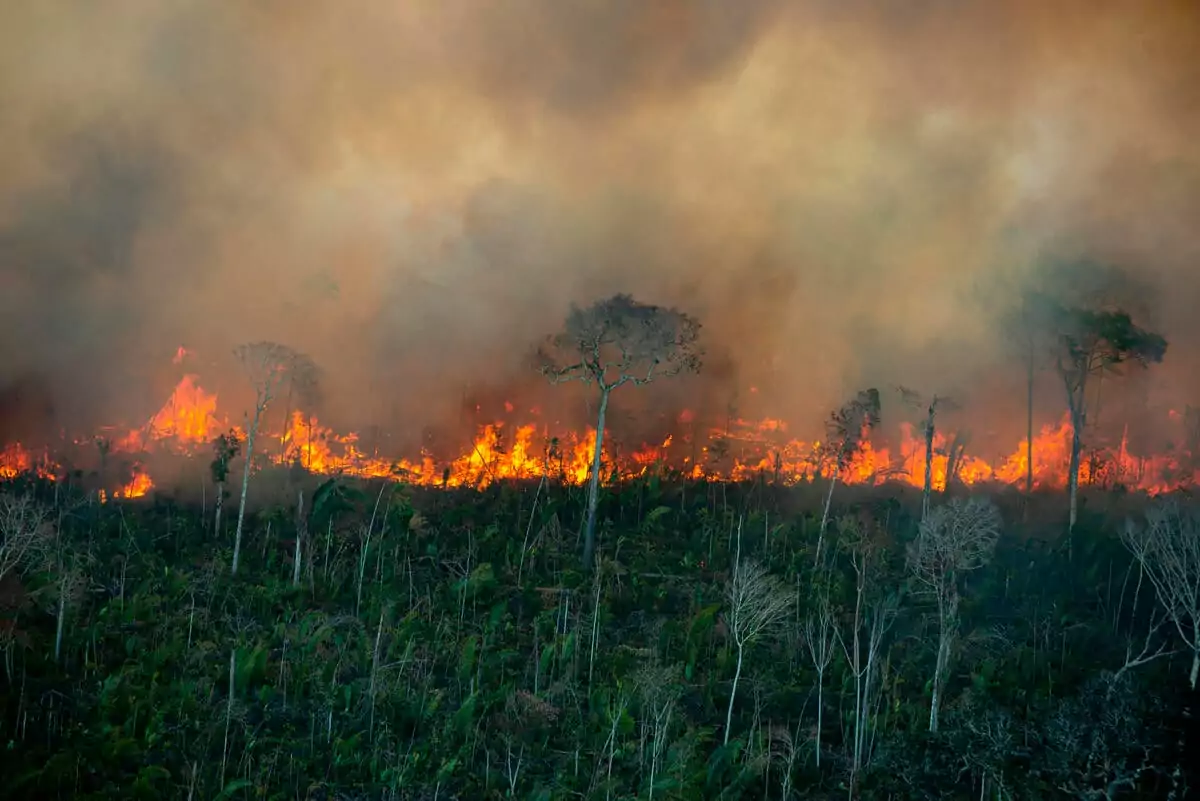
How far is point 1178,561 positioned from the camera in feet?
103

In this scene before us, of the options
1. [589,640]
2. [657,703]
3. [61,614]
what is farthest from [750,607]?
[61,614]

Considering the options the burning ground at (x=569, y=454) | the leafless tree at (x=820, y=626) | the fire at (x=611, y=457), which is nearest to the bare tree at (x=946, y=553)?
the leafless tree at (x=820, y=626)

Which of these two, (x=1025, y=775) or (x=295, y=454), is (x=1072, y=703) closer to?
(x=1025, y=775)

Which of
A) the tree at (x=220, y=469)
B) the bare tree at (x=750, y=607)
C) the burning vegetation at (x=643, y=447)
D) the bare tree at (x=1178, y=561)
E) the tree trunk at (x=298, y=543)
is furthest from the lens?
the burning vegetation at (x=643, y=447)

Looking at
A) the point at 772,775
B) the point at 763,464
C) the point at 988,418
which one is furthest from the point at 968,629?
the point at 988,418

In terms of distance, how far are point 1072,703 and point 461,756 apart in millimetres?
17059

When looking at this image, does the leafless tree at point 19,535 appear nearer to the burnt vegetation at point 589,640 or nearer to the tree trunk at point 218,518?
the burnt vegetation at point 589,640

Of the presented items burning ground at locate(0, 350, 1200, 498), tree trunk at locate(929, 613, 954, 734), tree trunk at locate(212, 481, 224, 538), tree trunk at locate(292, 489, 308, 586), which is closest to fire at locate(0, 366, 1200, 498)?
burning ground at locate(0, 350, 1200, 498)

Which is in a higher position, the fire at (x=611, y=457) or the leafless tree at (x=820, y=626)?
the fire at (x=611, y=457)

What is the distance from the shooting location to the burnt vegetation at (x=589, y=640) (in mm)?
25875

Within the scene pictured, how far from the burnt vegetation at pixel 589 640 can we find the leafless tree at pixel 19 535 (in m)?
0.24

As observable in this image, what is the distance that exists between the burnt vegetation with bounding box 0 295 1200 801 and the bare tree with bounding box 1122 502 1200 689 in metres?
0.22

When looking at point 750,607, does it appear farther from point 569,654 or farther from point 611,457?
point 611,457

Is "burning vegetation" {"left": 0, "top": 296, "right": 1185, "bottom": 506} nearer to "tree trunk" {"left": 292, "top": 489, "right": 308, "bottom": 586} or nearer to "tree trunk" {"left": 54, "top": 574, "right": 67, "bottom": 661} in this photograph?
"tree trunk" {"left": 292, "top": 489, "right": 308, "bottom": 586}
